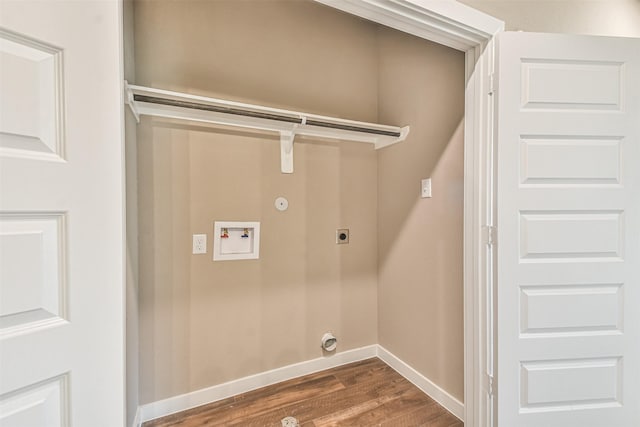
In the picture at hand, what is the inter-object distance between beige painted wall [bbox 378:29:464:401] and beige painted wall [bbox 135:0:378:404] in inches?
5.5

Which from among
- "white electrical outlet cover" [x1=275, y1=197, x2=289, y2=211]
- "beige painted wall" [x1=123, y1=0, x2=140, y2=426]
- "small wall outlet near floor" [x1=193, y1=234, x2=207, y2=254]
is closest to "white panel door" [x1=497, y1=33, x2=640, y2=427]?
"white electrical outlet cover" [x1=275, y1=197, x2=289, y2=211]

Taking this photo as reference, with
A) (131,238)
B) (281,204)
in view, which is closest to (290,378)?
(281,204)

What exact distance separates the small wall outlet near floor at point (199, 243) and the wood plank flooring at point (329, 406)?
96 centimetres

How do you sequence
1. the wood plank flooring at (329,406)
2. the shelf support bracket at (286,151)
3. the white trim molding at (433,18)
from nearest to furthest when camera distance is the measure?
1. the white trim molding at (433,18)
2. the wood plank flooring at (329,406)
3. the shelf support bracket at (286,151)

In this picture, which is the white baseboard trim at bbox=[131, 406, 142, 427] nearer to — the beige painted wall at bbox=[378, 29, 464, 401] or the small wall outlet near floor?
the small wall outlet near floor

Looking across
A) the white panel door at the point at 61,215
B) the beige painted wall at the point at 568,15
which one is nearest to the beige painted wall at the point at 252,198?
the white panel door at the point at 61,215

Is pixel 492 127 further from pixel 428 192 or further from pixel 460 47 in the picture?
pixel 428 192

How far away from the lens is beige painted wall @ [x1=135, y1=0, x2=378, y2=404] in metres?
1.60

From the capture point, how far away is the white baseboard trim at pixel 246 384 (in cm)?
161

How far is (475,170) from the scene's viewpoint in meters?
1.33

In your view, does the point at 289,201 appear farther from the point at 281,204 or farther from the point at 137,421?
the point at 137,421

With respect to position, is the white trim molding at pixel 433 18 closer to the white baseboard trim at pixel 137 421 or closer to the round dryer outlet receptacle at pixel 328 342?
the round dryer outlet receptacle at pixel 328 342

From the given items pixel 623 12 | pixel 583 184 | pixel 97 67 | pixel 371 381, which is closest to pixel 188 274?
pixel 97 67

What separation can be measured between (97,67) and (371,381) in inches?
87.0
